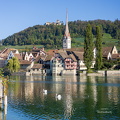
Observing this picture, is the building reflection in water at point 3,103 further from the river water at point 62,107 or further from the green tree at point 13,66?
the green tree at point 13,66

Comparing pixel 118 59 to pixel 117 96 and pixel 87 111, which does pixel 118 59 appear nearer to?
pixel 117 96

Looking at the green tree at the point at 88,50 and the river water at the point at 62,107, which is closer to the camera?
the river water at the point at 62,107

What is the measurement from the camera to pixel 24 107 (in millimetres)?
40625

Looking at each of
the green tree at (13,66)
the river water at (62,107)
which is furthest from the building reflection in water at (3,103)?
the green tree at (13,66)

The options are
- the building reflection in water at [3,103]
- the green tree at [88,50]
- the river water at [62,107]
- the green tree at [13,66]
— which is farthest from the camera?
the green tree at [13,66]

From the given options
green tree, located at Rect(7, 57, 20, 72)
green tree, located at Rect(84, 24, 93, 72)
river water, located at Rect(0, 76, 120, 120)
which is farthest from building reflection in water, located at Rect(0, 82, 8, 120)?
green tree, located at Rect(7, 57, 20, 72)

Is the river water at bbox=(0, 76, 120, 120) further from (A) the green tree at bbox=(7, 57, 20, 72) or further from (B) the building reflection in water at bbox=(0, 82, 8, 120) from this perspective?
(A) the green tree at bbox=(7, 57, 20, 72)

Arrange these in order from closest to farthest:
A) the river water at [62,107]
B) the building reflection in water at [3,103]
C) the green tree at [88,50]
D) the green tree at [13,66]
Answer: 1. the river water at [62,107]
2. the building reflection in water at [3,103]
3. the green tree at [88,50]
4. the green tree at [13,66]

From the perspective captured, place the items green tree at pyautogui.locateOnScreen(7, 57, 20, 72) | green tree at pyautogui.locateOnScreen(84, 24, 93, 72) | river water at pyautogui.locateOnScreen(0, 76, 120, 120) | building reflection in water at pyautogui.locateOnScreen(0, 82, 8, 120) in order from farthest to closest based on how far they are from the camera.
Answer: green tree at pyautogui.locateOnScreen(7, 57, 20, 72), green tree at pyautogui.locateOnScreen(84, 24, 93, 72), building reflection in water at pyautogui.locateOnScreen(0, 82, 8, 120), river water at pyautogui.locateOnScreen(0, 76, 120, 120)

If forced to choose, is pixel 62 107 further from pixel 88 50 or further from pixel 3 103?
pixel 88 50

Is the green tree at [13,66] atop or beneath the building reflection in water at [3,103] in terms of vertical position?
atop

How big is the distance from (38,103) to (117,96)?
1455cm

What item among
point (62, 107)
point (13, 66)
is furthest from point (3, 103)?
point (13, 66)

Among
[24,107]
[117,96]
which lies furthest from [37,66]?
[24,107]
